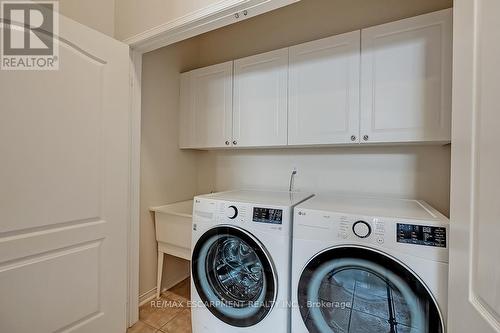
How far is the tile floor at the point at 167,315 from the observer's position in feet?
5.42

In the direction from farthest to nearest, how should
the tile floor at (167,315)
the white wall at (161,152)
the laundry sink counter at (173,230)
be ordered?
the white wall at (161,152), the laundry sink counter at (173,230), the tile floor at (167,315)

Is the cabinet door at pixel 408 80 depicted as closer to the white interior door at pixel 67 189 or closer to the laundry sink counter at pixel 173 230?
the laundry sink counter at pixel 173 230

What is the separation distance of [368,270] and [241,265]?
0.71 m

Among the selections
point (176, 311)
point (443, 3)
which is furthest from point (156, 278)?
point (443, 3)

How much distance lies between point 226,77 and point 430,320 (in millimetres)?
1981

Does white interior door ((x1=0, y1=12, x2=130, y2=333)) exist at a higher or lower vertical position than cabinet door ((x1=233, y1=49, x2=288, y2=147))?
lower

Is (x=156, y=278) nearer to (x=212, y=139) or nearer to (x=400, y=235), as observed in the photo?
(x=212, y=139)

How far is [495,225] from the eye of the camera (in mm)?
505

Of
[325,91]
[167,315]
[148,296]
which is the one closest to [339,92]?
[325,91]

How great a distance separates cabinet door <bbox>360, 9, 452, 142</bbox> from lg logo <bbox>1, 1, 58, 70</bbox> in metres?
1.76

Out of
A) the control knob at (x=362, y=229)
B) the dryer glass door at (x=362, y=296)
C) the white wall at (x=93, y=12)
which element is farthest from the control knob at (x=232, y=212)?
the white wall at (x=93, y=12)

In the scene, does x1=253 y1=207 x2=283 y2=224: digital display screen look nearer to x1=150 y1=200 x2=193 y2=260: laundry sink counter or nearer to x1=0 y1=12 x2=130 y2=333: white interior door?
x1=150 y1=200 x2=193 y2=260: laundry sink counter

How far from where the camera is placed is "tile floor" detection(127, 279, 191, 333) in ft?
5.42

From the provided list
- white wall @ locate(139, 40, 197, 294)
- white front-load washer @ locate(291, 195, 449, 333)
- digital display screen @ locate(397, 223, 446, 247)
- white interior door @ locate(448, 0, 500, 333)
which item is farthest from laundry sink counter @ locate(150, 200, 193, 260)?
white interior door @ locate(448, 0, 500, 333)
